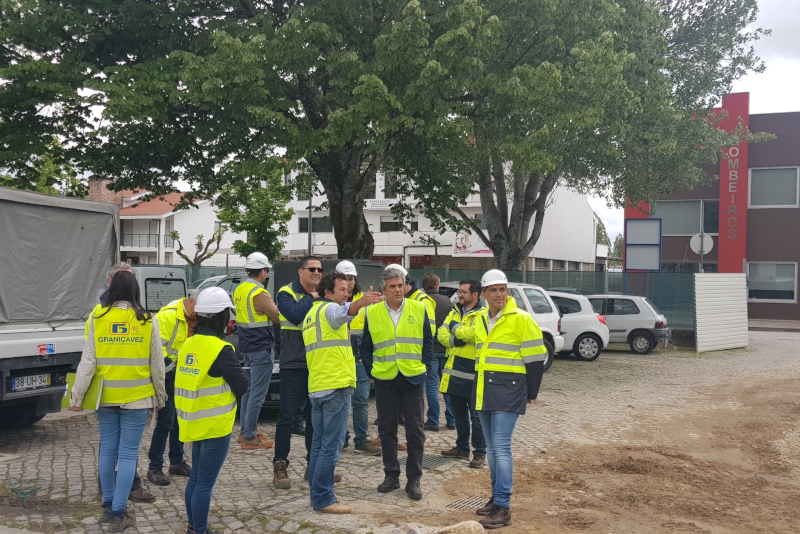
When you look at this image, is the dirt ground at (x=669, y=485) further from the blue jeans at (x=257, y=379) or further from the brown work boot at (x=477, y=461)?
the blue jeans at (x=257, y=379)

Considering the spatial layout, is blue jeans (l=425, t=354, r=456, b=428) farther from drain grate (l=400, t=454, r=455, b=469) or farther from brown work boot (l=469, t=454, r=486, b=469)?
brown work boot (l=469, t=454, r=486, b=469)

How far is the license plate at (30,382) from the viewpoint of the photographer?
7430mm

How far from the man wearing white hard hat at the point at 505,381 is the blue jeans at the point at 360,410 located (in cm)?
242

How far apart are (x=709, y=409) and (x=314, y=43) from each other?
359 inches

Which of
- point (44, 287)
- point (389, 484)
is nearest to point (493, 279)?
point (389, 484)

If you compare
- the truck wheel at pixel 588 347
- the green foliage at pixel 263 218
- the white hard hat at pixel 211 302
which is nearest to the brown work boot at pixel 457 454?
the white hard hat at pixel 211 302

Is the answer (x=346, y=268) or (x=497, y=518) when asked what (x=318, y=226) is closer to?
(x=346, y=268)

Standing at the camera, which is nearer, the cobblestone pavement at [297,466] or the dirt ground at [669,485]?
the cobblestone pavement at [297,466]

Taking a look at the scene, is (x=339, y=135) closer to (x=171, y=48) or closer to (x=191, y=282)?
(x=171, y=48)

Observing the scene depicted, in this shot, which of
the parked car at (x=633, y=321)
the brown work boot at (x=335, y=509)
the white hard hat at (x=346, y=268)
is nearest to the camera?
the brown work boot at (x=335, y=509)

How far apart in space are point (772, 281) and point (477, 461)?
103 ft

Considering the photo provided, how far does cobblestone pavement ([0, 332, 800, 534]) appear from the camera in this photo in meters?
5.44

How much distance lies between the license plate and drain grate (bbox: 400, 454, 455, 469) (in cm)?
386

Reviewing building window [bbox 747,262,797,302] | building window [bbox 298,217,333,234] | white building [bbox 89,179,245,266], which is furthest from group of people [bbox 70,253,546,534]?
white building [bbox 89,179,245,266]
